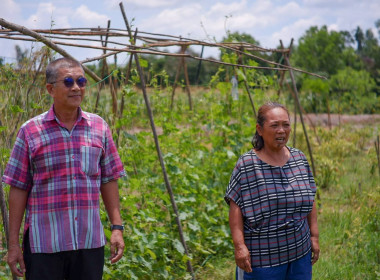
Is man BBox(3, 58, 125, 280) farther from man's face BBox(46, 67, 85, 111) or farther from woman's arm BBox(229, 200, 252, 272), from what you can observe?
woman's arm BBox(229, 200, 252, 272)

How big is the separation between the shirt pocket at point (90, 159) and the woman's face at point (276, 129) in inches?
33.5

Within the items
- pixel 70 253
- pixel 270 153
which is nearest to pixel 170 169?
pixel 270 153

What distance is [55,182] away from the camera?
2236 mm

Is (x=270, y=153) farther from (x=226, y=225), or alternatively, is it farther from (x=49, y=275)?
(x=226, y=225)

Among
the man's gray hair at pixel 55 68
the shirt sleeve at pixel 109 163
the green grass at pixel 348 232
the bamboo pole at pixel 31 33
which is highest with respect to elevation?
the bamboo pole at pixel 31 33

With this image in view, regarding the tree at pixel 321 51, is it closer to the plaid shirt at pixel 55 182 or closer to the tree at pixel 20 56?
the tree at pixel 20 56

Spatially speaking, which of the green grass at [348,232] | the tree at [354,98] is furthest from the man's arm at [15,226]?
the tree at [354,98]

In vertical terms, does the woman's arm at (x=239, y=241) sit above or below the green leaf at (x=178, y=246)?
above

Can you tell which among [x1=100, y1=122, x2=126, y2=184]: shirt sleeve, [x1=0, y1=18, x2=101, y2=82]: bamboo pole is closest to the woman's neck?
[x1=100, y1=122, x2=126, y2=184]: shirt sleeve

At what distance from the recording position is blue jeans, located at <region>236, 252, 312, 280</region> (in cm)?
254

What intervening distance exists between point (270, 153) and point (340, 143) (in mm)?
6694

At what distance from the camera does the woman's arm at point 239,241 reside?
2.51 metres

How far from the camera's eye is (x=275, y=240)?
8.29ft

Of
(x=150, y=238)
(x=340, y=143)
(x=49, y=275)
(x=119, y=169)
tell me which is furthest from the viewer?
(x=340, y=143)
